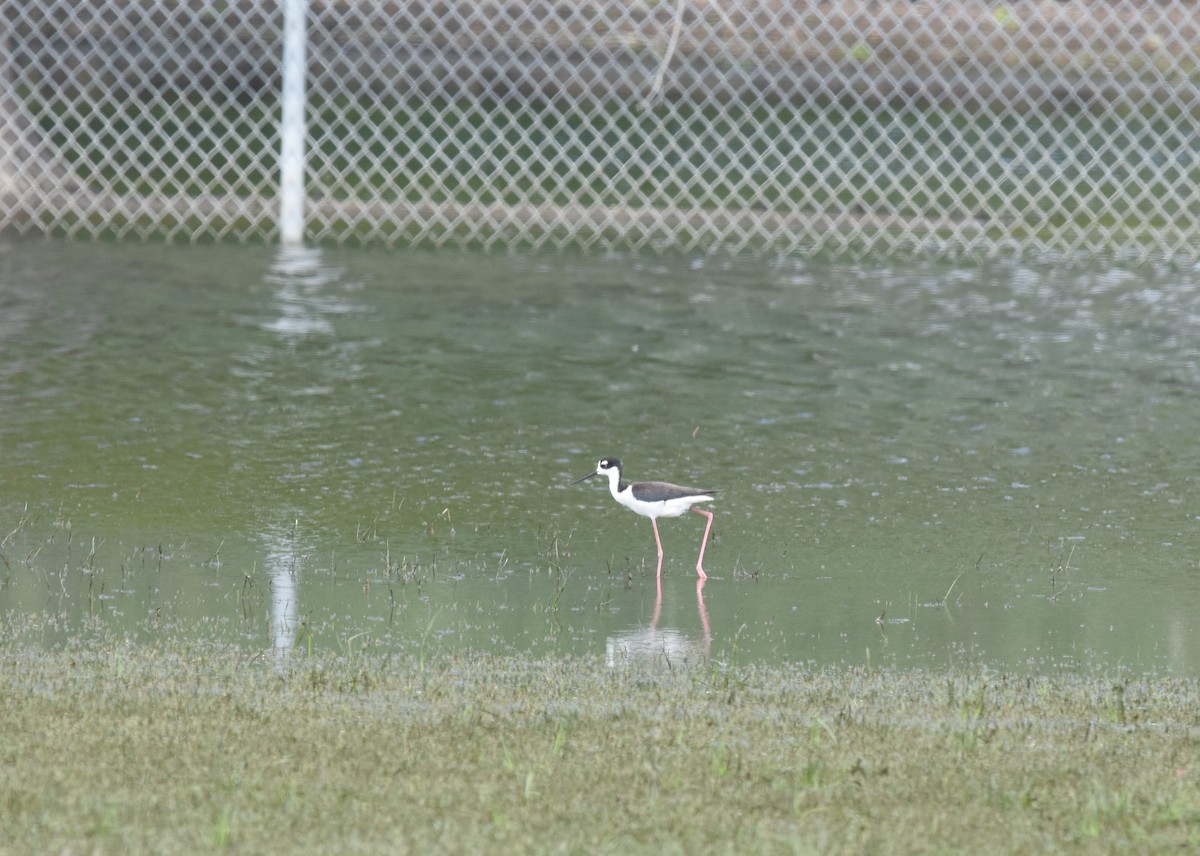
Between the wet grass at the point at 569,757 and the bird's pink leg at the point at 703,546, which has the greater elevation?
the wet grass at the point at 569,757

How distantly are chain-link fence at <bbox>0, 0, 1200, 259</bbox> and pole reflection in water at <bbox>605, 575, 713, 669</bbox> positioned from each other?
6081 mm

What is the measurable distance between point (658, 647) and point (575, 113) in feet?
23.6

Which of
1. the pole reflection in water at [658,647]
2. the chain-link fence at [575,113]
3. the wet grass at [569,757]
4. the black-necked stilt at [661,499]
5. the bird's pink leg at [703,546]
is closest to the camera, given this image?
the wet grass at [569,757]

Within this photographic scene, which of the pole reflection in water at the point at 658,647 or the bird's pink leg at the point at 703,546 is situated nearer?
the pole reflection in water at the point at 658,647

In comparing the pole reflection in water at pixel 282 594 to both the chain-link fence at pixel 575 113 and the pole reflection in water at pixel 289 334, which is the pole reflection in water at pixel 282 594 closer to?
the pole reflection in water at pixel 289 334

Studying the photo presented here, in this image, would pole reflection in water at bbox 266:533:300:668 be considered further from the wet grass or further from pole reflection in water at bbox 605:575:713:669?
pole reflection in water at bbox 605:575:713:669

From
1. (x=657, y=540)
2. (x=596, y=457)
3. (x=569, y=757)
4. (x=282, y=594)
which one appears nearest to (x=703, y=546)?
(x=657, y=540)

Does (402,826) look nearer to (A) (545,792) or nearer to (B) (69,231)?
(A) (545,792)

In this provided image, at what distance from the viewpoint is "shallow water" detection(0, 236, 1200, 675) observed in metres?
4.28

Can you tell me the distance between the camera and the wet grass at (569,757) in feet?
9.27

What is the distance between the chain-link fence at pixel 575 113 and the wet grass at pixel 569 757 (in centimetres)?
655

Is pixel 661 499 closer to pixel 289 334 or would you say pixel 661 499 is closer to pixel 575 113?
pixel 289 334

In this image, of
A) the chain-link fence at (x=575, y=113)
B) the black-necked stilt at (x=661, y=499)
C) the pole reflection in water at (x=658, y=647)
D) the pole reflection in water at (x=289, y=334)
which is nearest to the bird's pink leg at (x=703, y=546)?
the black-necked stilt at (x=661, y=499)

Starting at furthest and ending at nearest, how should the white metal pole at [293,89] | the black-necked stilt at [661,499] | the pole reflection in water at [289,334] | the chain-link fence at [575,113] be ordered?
the chain-link fence at [575,113]
the white metal pole at [293,89]
the black-necked stilt at [661,499]
the pole reflection in water at [289,334]
